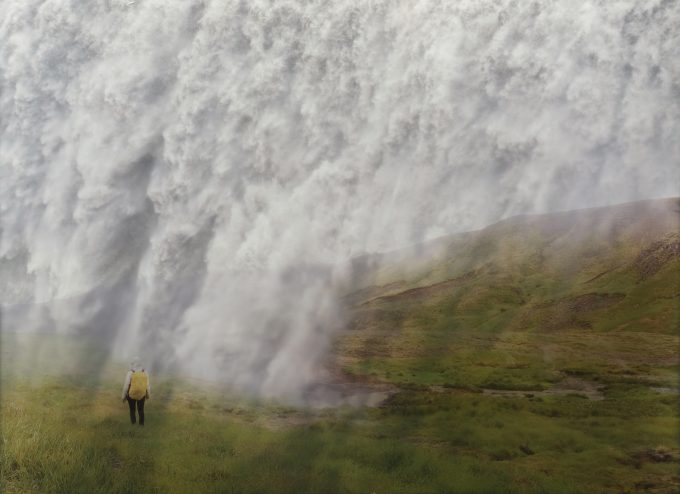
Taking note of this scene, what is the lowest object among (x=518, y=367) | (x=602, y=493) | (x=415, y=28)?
(x=602, y=493)

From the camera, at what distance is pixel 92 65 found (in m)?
11.8

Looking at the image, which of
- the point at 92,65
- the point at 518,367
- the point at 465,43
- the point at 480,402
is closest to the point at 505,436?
the point at 480,402

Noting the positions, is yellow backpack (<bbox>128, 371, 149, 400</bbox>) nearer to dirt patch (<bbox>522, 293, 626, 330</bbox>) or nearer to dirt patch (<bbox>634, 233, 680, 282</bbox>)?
dirt patch (<bbox>522, 293, 626, 330</bbox>)

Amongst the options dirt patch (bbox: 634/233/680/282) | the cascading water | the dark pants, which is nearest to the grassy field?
dirt patch (bbox: 634/233/680/282)

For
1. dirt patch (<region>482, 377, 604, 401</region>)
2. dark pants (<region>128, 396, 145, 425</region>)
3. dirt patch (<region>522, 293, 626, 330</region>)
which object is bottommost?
dirt patch (<region>482, 377, 604, 401</region>)

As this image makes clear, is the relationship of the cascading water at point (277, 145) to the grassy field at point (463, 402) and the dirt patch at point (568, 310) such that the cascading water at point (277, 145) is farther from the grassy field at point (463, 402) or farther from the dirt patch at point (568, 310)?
the dirt patch at point (568, 310)

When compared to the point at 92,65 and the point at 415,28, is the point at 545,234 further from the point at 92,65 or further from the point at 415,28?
the point at 92,65

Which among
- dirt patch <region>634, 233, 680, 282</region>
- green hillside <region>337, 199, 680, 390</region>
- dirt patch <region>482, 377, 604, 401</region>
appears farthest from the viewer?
dirt patch <region>634, 233, 680, 282</region>

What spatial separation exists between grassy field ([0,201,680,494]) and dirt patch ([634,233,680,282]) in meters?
0.02

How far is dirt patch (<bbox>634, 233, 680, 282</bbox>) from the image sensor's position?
6.04 metres

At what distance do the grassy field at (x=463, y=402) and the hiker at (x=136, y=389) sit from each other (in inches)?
9.4

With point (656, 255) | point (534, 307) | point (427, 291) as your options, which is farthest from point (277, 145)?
point (656, 255)

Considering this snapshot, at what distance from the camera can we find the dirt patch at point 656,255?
604cm

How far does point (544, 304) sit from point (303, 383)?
312 cm
